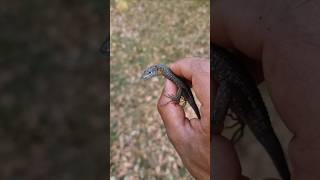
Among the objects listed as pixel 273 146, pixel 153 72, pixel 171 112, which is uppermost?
pixel 153 72

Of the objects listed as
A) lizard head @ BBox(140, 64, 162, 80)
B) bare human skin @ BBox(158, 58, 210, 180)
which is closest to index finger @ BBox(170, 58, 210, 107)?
bare human skin @ BBox(158, 58, 210, 180)
